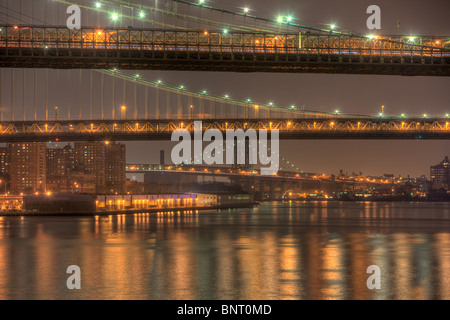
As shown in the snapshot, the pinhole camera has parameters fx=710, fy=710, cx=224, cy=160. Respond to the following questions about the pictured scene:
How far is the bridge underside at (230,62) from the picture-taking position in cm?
4059

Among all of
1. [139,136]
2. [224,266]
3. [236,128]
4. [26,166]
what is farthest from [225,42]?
[26,166]

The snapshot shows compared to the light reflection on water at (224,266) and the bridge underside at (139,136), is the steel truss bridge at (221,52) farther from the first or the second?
the bridge underside at (139,136)

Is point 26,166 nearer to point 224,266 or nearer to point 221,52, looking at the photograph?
point 221,52

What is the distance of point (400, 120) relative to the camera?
8200 centimetres

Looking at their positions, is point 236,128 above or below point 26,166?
above

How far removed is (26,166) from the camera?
157875mm

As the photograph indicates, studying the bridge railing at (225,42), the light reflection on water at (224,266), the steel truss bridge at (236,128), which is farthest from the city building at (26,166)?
the light reflection on water at (224,266)

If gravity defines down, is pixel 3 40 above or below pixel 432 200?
above

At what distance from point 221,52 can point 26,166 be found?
4880 inches

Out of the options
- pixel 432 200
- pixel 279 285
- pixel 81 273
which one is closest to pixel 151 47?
pixel 81 273

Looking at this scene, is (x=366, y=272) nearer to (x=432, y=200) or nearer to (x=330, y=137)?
(x=330, y=137)

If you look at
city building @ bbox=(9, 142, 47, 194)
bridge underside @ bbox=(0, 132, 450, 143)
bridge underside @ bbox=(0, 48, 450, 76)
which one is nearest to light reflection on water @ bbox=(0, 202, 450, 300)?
bridge underside @ bbox=(0, 48, 450, 76)

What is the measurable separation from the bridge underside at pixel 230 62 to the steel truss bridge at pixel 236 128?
1346 inches
